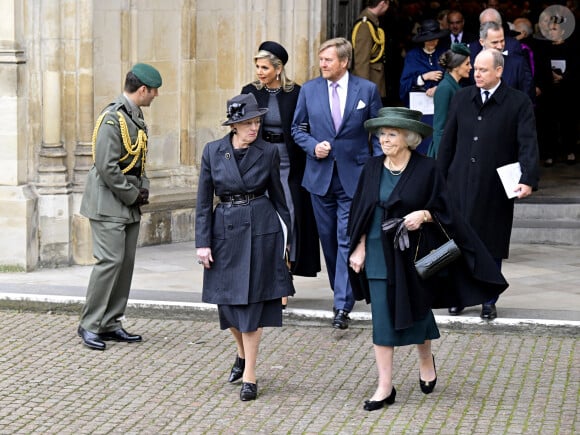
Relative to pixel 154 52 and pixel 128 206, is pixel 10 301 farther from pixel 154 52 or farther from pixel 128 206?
pixel 154 52

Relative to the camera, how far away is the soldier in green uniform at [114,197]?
9.60 metres

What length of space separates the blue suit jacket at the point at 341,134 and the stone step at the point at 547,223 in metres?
3.52

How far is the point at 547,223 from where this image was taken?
13484 mm

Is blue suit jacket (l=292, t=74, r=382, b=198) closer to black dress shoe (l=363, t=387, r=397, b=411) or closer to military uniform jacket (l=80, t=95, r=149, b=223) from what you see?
military uniform jacket (l=80, t=95, r=149, b=223)

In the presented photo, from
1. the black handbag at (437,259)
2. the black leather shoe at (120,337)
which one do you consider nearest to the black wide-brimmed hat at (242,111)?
the black handbag at (437,259)

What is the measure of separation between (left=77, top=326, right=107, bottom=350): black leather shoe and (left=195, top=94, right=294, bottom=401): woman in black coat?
128 centimetres

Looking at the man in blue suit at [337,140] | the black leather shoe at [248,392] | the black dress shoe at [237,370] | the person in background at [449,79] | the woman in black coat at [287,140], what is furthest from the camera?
the person in background at [449,79]

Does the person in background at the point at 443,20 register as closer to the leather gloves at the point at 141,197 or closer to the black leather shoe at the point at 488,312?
the black leather shoe at the point at 488,312

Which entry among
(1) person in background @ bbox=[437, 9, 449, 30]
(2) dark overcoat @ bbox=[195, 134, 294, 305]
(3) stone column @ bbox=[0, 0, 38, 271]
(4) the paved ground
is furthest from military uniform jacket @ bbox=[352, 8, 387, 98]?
(2) dark overcoat @ bbox=[195, 134, 294, 305]

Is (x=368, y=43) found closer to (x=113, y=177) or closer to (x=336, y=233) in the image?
(x=336, y=233)

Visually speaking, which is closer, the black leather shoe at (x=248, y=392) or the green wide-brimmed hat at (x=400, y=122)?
the green wide-brimmed hat at (x=400, y=122)

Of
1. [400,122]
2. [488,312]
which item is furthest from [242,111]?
[488,312]

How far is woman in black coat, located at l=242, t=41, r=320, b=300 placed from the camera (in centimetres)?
1023

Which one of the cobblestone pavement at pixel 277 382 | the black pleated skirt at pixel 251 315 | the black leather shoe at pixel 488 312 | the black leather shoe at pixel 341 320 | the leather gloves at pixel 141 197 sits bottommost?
the cobblestone pavement at pixel 277 382
